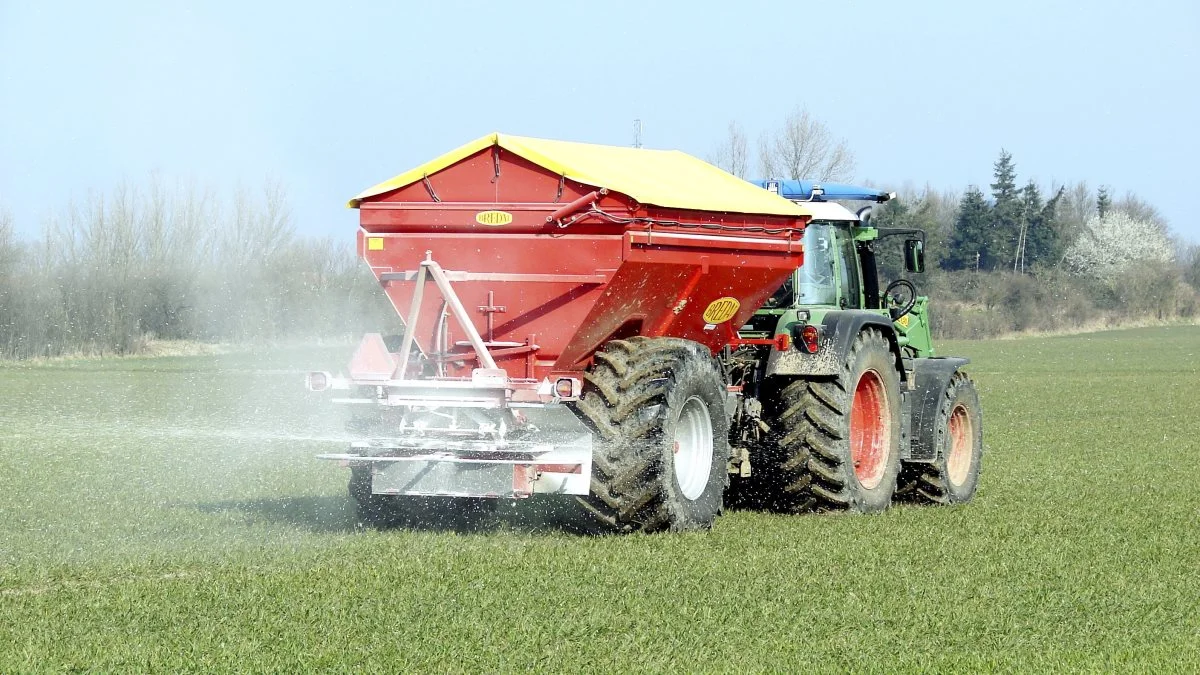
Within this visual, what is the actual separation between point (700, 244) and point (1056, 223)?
9574cm

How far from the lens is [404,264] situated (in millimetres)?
10195

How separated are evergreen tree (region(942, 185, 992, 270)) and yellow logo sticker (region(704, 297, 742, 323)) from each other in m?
87.6

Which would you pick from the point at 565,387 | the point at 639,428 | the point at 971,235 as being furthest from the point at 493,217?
the point at 971,235

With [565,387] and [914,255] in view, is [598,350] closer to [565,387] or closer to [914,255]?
[565,387]

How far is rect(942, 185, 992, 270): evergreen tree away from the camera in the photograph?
97.4 m

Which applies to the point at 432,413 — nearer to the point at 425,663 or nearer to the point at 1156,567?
the point at 425,663

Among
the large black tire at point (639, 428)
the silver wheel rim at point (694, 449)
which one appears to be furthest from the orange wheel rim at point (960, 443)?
the large black tire at point (639, 428)

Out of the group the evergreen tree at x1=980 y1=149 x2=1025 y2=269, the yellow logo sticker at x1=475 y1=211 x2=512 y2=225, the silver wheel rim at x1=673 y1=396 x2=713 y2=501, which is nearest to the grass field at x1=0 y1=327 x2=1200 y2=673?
the silver wheel rim at x1=673 y1=396 x2=713 y2=501

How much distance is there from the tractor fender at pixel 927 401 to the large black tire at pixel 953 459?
0.24ft

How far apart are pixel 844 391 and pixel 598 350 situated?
1.98 m

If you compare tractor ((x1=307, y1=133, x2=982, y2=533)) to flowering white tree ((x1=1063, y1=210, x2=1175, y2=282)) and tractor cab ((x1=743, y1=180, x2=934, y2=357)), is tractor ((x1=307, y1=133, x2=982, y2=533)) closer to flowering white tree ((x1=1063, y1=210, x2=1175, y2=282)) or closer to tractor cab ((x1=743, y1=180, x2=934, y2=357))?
tractor cab ((x1=743, y1=180, x2=934, y2=357))

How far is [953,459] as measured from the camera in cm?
1298

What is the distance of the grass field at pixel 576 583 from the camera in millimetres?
6457

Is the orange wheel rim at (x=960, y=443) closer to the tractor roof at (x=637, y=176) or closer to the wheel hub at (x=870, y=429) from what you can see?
the wheel hub at (x=870, y=429)
